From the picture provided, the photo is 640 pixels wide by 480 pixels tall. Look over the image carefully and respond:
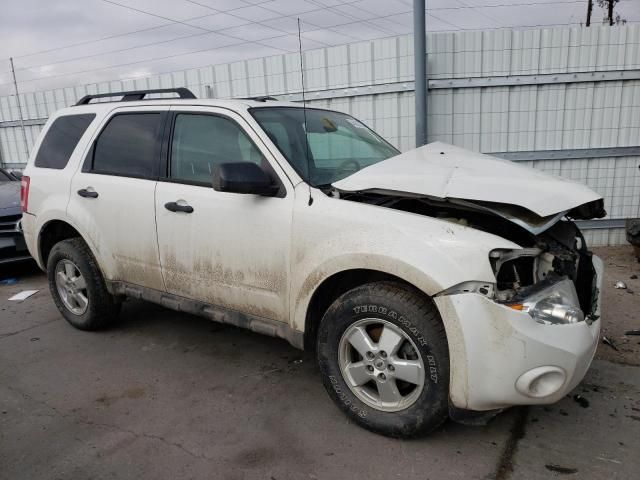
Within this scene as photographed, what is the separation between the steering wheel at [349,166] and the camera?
3.47m

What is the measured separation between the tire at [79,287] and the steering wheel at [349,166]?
2313 mm

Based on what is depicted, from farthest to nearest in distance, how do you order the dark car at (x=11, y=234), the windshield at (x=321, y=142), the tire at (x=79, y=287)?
the dark car at (x=11, y=234), the tire at (x=79, y=287), the windshield at (x=321, y=142)

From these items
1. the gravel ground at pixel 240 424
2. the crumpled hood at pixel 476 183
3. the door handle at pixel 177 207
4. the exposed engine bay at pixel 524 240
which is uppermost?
the crumpled hood at pixel 476 183

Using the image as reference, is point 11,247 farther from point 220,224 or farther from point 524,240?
point 524,240

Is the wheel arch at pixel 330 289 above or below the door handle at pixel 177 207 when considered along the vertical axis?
below

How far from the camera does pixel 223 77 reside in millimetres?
8312

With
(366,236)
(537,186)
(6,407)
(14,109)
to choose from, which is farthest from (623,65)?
(14,109)

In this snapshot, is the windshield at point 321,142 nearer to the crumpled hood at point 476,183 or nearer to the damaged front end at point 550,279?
the crumpled hood at point 476,183

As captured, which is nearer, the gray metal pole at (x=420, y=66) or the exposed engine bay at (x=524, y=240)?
the exposed engine bay at (x=524, y=240)

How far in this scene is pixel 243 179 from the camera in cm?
288

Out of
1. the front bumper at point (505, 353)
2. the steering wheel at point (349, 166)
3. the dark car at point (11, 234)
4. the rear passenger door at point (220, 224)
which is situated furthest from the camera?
the dark car at point (11, 234)

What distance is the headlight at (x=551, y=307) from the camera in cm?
235

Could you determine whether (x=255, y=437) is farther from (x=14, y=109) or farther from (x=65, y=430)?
(x=14, y=109)

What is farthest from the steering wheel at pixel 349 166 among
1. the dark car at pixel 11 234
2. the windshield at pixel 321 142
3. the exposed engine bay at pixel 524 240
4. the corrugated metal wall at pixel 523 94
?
the dark car at pixel 11 234
